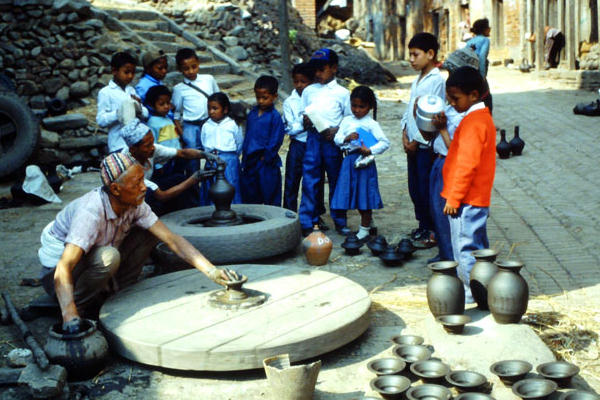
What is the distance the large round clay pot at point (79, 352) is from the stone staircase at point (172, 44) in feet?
27.4

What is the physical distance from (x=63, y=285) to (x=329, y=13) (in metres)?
30.2

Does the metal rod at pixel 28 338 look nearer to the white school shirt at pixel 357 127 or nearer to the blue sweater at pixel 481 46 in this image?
the white school shirt at pixel 357 127

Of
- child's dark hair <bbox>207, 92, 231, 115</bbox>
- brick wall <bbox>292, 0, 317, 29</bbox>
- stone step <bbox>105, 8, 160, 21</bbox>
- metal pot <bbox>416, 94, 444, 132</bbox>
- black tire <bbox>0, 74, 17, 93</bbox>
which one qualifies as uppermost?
brick wall <bbox>292, 0, 317, 29</bbox>

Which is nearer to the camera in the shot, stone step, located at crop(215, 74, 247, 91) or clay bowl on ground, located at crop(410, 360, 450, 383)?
clay bowl on ground, located at crop(410, 360, 450, 383)

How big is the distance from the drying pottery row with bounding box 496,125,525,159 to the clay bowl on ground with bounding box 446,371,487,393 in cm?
663

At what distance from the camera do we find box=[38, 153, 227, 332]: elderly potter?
3805mm

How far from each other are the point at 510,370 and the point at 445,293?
2.19 feet

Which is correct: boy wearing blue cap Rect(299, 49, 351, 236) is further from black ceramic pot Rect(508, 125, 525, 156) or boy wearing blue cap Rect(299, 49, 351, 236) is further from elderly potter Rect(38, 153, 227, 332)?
black ceramic pot Rect(508, 125, 525, 156)

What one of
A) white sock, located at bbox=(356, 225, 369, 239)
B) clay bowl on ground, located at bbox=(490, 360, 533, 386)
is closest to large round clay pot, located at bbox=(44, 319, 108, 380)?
clay bowl on ground, located at bbox=(490, 360, 533, 386)

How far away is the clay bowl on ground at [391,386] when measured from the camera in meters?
3.17

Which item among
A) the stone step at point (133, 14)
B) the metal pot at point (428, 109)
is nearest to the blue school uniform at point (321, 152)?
the metal pot at point (428, 109)

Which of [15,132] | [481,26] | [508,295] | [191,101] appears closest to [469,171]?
[508,295]

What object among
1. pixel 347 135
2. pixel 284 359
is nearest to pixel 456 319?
pixel 284 359

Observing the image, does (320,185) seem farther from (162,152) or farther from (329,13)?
(329,13)
